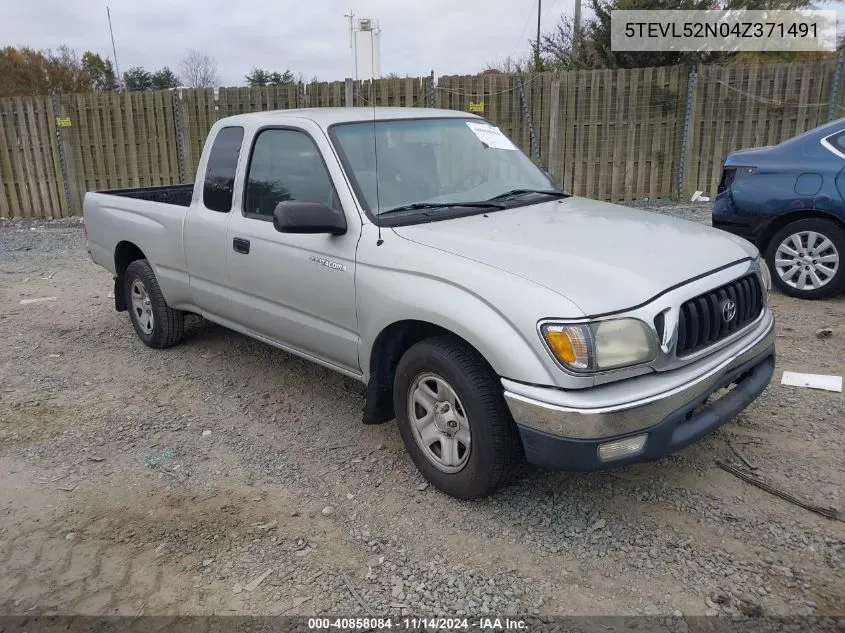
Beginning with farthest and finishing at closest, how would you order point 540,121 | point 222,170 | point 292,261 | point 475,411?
point 540,121
point 222,170
point 292,261
point 475,411

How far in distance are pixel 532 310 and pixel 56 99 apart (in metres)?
12.9

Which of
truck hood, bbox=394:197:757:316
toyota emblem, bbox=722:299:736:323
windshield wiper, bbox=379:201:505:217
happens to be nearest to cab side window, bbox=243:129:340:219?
windshield wiper, bbox=379:201:505:217

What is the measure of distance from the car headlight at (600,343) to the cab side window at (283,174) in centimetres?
161

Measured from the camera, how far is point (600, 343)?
2793 mm

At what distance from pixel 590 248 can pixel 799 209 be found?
4049 mm

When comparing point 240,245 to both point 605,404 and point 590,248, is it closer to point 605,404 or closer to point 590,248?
point 590,248

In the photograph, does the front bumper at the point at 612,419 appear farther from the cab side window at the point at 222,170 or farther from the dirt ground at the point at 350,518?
the cab side window at the point at 222,170

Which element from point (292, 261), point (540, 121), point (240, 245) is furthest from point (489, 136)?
point (540, 121)

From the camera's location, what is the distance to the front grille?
2998 mm

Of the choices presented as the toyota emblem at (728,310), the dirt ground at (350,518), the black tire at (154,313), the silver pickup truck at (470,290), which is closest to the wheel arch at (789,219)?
the dirt ground at (350,518)

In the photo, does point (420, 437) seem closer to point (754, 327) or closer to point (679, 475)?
point (679, 475)

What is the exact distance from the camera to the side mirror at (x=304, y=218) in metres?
3.48

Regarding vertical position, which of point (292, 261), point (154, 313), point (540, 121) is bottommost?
point (154, 313)

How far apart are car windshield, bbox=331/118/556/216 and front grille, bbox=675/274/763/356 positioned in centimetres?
134
